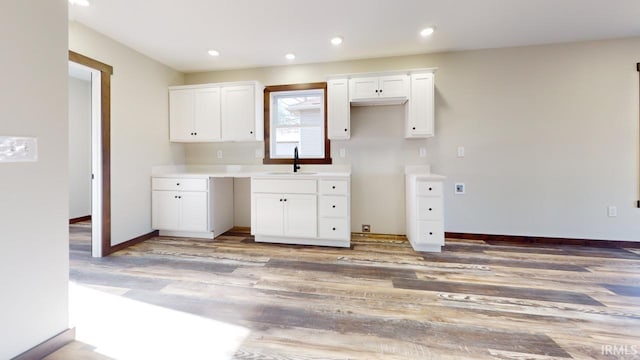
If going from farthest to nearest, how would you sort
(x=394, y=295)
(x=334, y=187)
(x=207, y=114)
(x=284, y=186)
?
(x=207, y=114) → (x=284, y=186) → (x=334, y=187) → (x=394, y=295)

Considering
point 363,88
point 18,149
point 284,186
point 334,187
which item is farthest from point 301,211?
point 18,149

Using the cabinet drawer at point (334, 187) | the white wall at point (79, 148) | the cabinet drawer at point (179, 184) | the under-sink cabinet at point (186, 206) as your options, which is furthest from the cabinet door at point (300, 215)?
the white wall at point (79, 148)

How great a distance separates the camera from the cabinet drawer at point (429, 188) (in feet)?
9.86

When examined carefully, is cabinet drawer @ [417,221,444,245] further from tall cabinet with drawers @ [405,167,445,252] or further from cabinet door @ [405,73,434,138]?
cabinet door @ [405,73,434,138]

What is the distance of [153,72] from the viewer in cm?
361

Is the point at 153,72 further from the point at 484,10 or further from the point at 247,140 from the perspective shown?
the point at 484,10

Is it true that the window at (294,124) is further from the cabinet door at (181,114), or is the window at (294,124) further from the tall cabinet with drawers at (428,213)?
the tall cabinet with drawers at (428,213)

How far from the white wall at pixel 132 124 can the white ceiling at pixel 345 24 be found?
168 mm

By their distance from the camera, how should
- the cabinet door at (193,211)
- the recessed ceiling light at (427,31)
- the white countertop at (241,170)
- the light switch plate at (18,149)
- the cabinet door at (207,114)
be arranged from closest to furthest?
1. the light switch plate at (18,149)
2. the recessed ceiling light at (427,31)
3. the cabinet door at (193,211)
4. the white countertop at (241,170)
5. the cabinet door at (207,114)

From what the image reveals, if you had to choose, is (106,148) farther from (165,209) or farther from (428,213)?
(428,213)

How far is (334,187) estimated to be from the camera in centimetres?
320

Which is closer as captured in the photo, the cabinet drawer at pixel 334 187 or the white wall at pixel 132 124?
the white wall at pixel 132 124

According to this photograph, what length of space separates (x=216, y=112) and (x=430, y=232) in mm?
3120

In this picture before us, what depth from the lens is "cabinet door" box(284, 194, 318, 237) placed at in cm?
325
